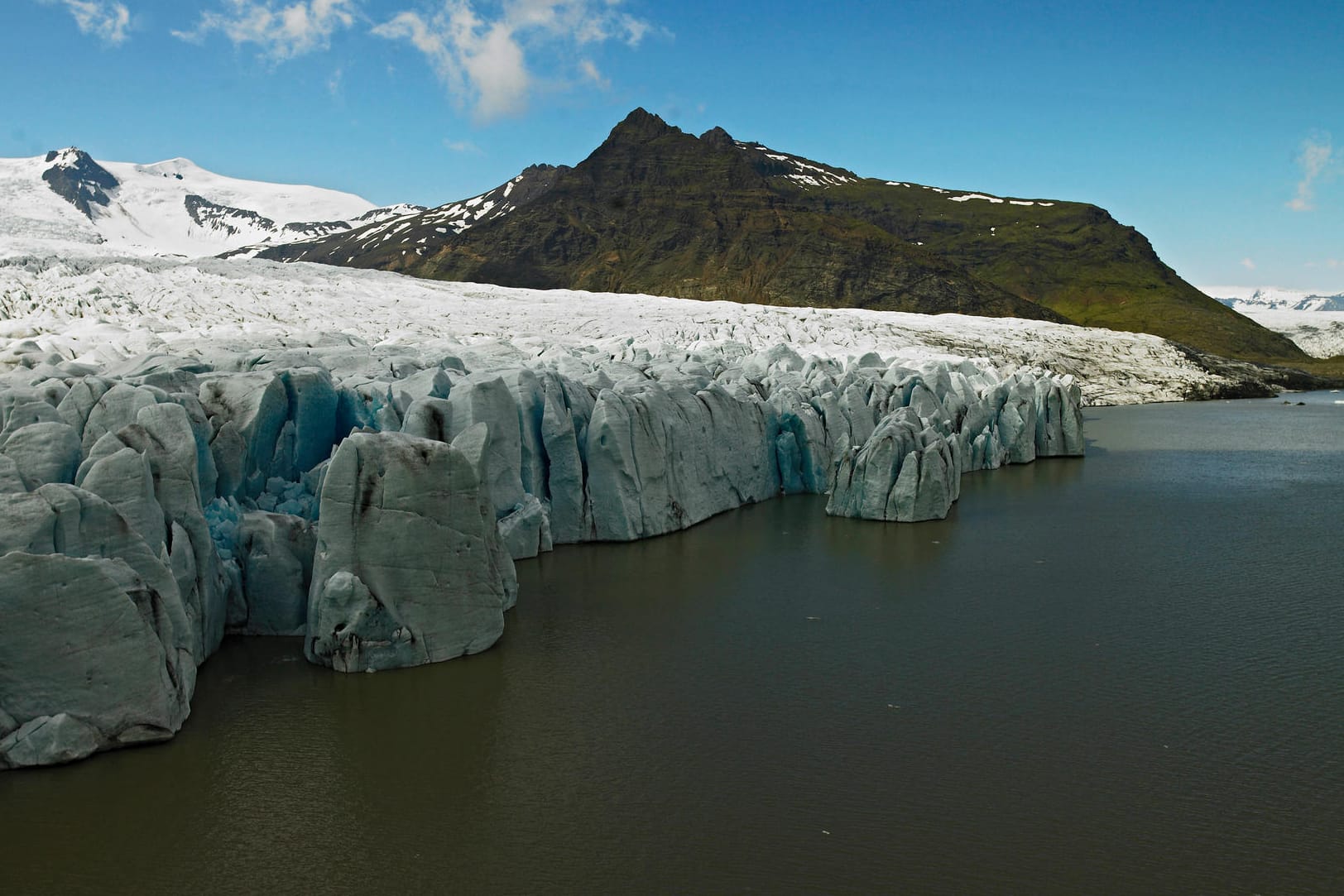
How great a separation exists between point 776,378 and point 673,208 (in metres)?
92.1

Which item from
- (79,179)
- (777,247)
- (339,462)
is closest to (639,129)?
(777,247)

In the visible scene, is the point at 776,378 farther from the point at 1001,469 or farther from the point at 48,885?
the point at 48,885

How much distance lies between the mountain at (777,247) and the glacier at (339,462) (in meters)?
60.7

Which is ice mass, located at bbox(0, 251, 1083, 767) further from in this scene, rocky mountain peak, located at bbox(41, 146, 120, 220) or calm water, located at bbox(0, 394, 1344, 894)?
rocky mountain peak, located at bbox(41, 146, 120, 220)

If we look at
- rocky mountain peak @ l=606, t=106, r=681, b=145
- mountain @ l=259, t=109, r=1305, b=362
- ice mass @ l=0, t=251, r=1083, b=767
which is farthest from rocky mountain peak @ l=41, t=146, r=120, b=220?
ice mass @ l=0, t=251, r=1083, b=767

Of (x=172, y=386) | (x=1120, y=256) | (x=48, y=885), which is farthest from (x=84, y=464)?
(x=1120, y=256)

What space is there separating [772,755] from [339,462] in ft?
20.9

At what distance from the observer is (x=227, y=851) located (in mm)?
8289

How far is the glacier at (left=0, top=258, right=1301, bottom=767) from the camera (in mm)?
9875

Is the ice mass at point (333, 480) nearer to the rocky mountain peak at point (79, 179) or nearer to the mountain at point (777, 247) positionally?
the mountain at point (777, 247)

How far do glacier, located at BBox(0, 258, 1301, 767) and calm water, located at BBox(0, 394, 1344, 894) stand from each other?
726 mm

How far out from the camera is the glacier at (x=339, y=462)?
988cm

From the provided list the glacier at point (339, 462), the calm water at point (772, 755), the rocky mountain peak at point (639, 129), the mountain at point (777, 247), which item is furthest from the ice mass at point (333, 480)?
the rocky mountain peak at point (639, 129)

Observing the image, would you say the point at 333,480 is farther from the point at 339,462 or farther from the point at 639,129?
the point at 639,129
